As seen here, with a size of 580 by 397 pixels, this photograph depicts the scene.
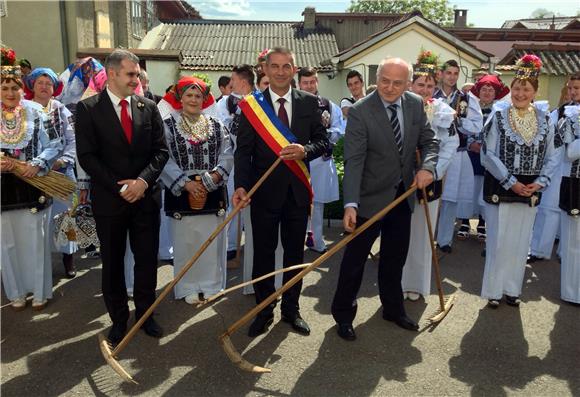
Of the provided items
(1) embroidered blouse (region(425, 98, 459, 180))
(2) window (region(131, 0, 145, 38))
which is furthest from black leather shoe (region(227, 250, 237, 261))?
(2) window (region(131, 0, 145, 38))

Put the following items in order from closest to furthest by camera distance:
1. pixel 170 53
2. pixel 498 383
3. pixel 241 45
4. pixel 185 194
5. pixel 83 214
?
pixel 498 383 < pixel 83 214 < pixel 185 194 < pixel 170 53 < pixel 241 45

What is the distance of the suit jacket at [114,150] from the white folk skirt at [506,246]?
2.91 m

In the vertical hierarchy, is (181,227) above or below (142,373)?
above

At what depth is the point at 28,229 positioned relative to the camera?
4.40 metres

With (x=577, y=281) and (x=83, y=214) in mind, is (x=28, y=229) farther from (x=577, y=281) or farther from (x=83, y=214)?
(x=577, y=281)

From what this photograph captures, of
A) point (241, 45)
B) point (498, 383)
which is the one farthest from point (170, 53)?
point (498, 383)

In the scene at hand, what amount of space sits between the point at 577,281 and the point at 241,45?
21.1 metres

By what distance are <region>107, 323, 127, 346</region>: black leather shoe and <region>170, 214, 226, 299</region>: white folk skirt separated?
2.75ft

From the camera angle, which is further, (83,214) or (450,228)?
(450,228)

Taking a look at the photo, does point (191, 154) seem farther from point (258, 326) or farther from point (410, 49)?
point (410, 49)

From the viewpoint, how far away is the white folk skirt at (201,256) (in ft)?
15.0

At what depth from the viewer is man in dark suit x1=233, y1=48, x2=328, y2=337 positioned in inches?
150

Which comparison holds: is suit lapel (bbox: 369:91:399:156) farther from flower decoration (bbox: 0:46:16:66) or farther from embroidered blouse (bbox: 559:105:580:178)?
flower decoration (bbox: 0:46:16:66)

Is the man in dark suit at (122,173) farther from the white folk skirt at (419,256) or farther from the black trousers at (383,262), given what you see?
the white folk skirt at (419,256)
